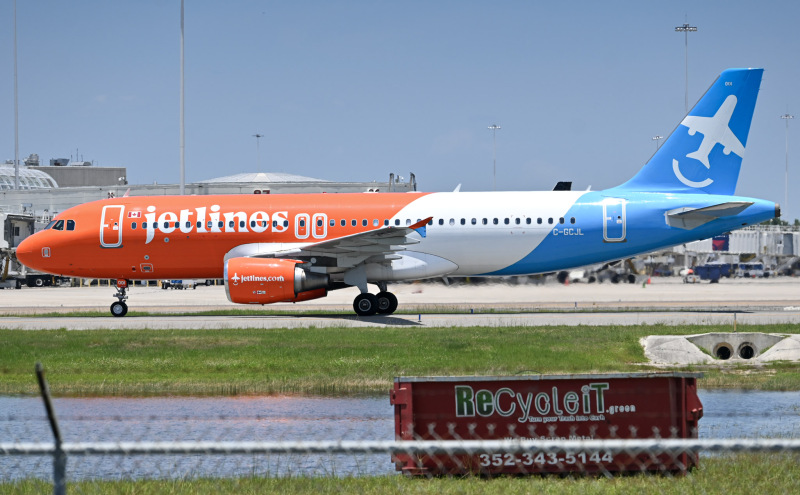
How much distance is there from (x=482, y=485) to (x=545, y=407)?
1239mm

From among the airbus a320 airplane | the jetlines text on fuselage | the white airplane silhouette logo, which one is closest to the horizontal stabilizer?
the airbus a320 airplane

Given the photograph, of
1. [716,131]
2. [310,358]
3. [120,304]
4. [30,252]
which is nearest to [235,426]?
[310,358]

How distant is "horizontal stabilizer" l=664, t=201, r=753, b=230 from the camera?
104 ft

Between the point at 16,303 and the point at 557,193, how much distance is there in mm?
29750

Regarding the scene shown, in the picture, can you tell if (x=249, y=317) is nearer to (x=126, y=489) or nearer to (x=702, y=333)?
(x=702, y=333)

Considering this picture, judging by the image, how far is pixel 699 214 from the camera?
32.1m

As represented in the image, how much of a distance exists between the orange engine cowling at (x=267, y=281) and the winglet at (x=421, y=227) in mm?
3553

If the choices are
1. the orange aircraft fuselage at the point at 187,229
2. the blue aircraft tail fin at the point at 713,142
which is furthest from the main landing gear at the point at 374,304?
the blue aircraft tail fin at the point at 713,142

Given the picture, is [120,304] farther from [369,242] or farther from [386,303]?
[369,242]

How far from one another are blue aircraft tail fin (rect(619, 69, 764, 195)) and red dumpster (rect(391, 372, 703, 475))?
80.7 feet

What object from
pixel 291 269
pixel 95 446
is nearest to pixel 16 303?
pixel 291 269

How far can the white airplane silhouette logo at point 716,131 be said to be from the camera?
108ft

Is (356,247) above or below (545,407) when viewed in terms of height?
above

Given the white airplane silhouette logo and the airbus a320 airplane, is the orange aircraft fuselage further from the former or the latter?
the white airplane silhouette logo
